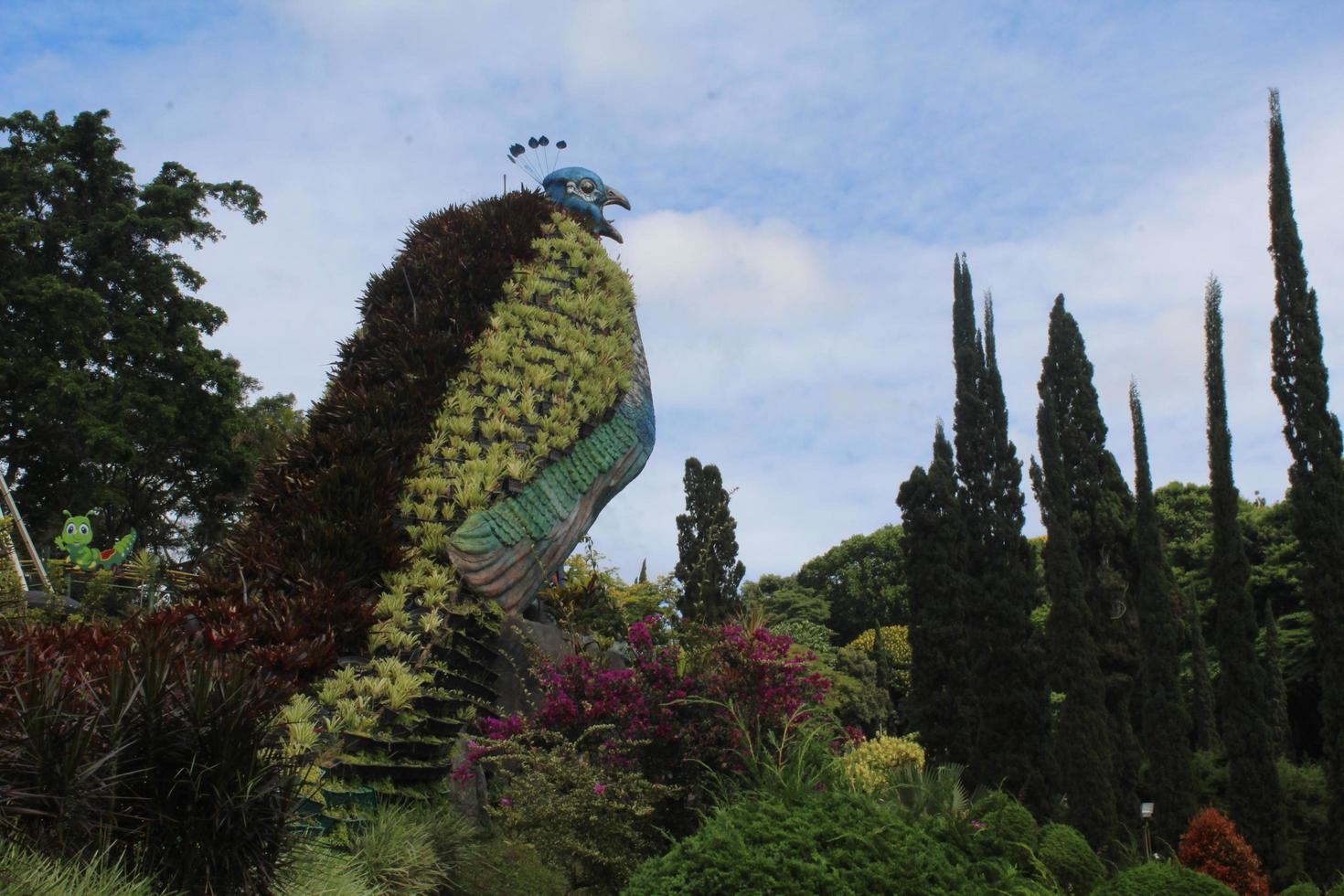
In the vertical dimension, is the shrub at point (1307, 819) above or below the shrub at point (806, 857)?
below

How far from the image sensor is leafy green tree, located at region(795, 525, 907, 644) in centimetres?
4194

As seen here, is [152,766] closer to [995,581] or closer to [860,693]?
[995,581]

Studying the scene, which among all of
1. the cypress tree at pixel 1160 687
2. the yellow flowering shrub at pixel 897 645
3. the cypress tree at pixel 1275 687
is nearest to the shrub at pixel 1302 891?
the cypress tree at pixel 1160 687

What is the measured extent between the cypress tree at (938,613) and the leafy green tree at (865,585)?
53.0 feet

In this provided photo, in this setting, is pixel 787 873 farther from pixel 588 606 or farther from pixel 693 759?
pixel 588 606

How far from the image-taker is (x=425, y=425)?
8.54 m

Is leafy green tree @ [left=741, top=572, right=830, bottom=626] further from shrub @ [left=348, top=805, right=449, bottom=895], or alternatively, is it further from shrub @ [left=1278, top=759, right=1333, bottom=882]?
shrub @ [left=348, top=805, right=449, bottom=895]

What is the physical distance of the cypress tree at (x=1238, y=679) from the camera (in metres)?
16.9

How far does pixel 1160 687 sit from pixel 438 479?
17.1 metres

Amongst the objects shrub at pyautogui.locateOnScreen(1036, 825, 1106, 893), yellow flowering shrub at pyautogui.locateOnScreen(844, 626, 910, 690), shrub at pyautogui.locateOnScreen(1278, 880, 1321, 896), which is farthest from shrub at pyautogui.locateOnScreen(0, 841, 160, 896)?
yellow flowering shrub at pyautogui.locateOnScreen(844, 626, 910, 690)

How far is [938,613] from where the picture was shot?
24375 millimetres

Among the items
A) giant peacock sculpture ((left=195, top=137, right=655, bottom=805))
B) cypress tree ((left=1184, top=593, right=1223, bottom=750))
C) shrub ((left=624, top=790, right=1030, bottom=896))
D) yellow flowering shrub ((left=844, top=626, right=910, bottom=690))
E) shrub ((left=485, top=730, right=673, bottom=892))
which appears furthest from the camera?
yellow flowering shrub ((left=844, top=626, right=910, bottom=690))

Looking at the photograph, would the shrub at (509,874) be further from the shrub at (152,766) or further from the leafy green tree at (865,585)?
the leafy green tree at (865,585)

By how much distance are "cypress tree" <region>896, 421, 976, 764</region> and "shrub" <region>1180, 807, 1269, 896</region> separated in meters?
9.62
